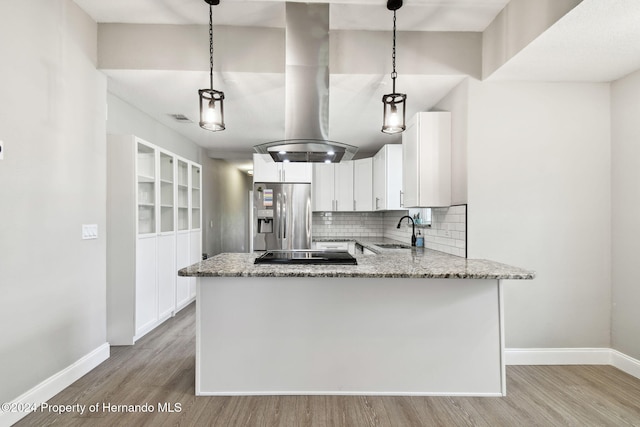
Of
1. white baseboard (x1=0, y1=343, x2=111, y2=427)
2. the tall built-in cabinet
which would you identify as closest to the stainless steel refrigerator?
the tall built-in cabinet

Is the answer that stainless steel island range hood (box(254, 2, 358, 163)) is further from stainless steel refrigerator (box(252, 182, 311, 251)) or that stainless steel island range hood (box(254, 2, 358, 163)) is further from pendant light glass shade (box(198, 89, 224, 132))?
stainless steel refrigerator (box(252, 182, 311, 251))

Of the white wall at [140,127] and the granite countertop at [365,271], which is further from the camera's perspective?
the white wall at [140,127]

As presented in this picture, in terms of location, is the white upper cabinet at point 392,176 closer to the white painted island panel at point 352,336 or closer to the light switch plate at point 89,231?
the white painted island panel at point 352,336

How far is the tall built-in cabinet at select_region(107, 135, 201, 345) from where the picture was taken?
122 inches

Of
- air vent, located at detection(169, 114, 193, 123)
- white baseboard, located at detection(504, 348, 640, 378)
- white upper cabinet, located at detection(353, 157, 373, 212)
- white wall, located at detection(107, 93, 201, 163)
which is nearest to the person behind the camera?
white baseboard, located at detection(504, 348, 640, 378)

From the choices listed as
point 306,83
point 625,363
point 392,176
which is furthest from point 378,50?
point 625,363

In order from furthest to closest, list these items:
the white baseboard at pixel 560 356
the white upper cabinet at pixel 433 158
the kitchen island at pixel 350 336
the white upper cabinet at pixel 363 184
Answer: the white upper cabinet at pixel 363 184
the white upper cabinet at pixel 433 158
the white baseboard at pixel 560 356
the kitchen island at pixel 350 336

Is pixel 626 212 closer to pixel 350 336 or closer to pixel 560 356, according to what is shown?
pixel 560 356

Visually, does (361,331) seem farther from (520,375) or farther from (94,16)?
(94,16)

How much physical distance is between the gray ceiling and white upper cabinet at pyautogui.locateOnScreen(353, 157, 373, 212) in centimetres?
182

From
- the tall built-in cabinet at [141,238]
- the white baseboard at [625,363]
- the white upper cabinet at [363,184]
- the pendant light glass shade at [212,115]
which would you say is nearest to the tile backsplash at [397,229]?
the white upper cabinet at [363,184]

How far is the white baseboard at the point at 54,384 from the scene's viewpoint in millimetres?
1899

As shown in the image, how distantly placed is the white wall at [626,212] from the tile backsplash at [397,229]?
1.20 m

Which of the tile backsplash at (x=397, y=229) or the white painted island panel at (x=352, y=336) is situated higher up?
the tile backsplash at (x=397, y=229)
